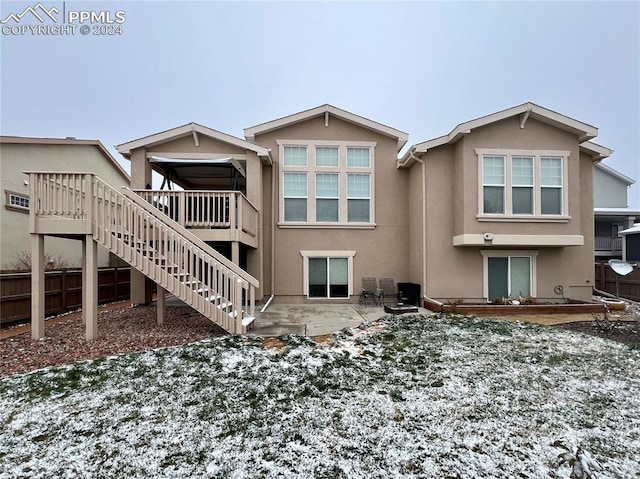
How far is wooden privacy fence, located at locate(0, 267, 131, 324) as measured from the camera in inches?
276

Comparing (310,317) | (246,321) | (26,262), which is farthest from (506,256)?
(26,262)

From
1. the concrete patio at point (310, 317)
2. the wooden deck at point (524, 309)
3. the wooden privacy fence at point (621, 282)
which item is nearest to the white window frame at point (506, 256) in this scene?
the wooden deck at point (524, 309)

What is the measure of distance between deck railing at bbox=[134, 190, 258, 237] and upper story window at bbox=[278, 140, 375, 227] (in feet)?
8.38

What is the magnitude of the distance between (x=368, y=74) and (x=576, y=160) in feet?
58.5

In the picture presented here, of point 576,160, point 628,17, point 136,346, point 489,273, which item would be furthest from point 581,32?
point 136,346

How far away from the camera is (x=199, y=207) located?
7.68 meters

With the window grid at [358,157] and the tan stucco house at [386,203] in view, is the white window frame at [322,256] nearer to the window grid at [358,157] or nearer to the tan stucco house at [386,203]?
the tan stucco house at [386,203]

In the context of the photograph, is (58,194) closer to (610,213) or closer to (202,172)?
(202,172)

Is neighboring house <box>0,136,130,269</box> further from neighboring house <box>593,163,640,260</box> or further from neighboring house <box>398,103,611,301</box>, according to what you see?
neighboring house <box>593,163,640,260</box>

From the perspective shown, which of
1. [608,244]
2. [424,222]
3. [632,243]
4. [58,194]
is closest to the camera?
[58,194]

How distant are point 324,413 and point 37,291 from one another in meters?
5.80

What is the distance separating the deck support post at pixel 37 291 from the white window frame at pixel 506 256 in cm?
1065

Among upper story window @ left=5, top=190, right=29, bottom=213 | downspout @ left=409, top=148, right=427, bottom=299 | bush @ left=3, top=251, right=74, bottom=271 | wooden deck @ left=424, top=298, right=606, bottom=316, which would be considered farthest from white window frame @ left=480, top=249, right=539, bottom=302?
upper story window @ left=5, top=190, right=29, bottom=213

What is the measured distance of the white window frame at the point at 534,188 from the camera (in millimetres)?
8859
